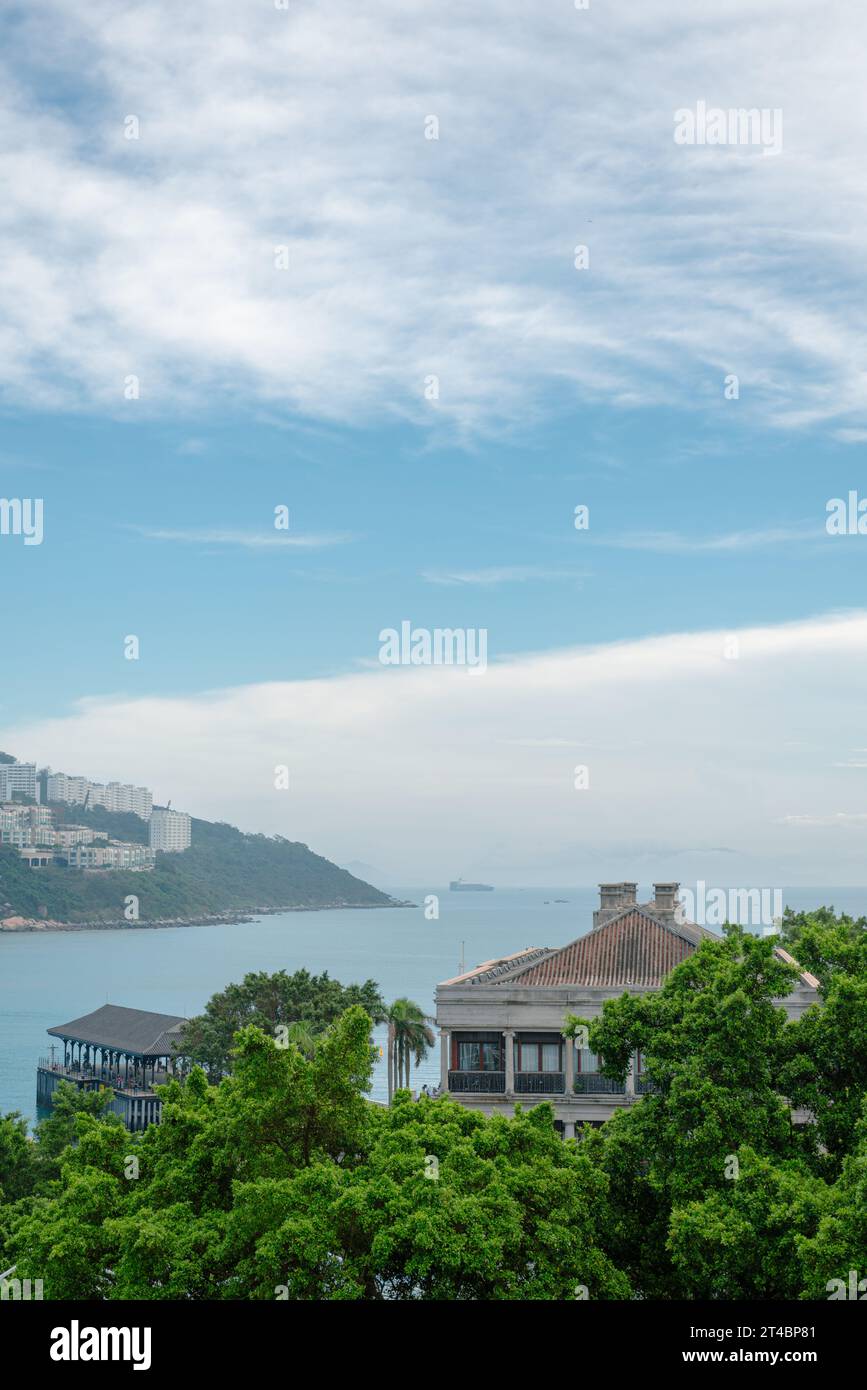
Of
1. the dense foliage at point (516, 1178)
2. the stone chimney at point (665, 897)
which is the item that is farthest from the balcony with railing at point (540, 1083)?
the dense foliage at point (516, 1178)

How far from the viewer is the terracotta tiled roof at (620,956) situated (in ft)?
159

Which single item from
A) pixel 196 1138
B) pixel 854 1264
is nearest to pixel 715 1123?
pixel 854 1264

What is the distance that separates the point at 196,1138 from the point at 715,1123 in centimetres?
1072

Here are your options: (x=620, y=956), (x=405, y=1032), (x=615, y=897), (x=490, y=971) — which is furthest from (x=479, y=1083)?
(x=405, y=1032)

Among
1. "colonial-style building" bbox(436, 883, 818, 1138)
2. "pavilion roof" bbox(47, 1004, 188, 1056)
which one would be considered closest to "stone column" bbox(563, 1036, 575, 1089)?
"colonial-style building" bbox(436, 883, 818, 1138)

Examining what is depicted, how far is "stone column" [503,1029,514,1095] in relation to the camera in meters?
46.6

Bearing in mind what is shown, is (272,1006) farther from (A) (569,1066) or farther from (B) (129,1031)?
(B) (129,1031)

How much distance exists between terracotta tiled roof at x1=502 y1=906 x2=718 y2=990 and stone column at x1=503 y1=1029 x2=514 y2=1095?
6.05ft

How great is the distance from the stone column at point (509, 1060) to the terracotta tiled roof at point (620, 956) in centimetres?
184

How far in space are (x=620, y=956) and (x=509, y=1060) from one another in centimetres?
618

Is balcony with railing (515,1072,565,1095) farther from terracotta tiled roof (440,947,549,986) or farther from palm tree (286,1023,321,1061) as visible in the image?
palm tree (286,1023,321,1061)

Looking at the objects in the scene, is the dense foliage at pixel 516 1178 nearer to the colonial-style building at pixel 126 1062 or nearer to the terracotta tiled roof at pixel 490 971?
the terracotta tiled roof at pixel 490 971
